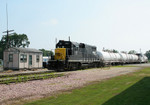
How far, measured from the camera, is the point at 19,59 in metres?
26.4

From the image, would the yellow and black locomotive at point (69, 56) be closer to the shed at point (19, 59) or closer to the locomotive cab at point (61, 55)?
the locomotive cab at point (61, 55)

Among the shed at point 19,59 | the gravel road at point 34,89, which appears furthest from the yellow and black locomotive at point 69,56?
the gravel road at point 34,89

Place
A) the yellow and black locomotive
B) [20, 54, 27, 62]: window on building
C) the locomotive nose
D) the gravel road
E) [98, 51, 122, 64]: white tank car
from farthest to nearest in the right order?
[98, 51, 122, 64]: white tank car → [20, 54, 27, 62]: window on building → the locomotive nose → the yellow and black locomotive → the gravel road

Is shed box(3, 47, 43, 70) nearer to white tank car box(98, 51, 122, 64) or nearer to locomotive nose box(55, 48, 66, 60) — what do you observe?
locomotive nose box(55, 48, 66, 60)

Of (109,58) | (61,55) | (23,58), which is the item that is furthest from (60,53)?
(109,58)

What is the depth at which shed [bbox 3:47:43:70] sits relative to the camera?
2660cm

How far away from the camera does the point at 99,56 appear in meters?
37.7

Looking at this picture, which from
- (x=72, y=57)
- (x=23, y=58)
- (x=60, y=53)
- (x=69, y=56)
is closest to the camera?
(x=69, y=56)

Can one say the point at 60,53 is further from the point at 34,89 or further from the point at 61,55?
the point at 34,89

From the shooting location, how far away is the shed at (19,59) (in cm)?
2660

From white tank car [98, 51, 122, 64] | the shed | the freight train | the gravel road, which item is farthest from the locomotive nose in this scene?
white tank car [98, 51, 122, 64]

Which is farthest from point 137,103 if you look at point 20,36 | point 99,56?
point 20,36

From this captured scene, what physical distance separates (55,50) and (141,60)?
173 ft

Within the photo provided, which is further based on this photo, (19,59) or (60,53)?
(19,59)
